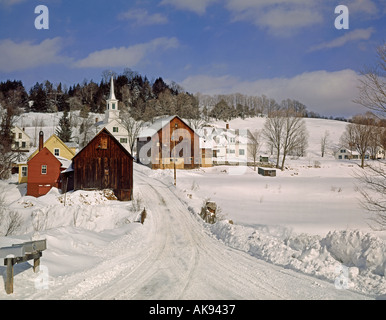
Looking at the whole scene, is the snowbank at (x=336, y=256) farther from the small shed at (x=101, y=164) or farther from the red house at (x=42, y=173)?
the red house at (x=42, y=173)

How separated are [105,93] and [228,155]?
245ft

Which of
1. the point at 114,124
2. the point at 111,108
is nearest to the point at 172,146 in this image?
the point at 114,124

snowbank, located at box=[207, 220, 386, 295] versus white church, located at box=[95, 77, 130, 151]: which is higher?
white church, located at box=[95, 77, 130, 151]

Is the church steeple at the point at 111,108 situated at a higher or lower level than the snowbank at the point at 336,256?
higher

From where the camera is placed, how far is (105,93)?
12369 cm

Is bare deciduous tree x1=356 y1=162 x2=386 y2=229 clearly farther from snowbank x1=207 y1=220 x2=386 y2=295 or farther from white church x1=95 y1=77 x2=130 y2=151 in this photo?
white church x1=95 y1=77 x2=130 y2=151

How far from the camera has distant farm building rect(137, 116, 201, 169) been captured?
49.8m

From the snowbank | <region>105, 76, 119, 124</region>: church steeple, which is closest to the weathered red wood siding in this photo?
<region>105, 76, 119, 124</region>: church steeple

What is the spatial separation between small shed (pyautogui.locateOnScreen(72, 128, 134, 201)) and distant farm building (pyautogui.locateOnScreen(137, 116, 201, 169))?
18.3 meters

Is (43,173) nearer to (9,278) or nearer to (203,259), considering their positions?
(203,259)

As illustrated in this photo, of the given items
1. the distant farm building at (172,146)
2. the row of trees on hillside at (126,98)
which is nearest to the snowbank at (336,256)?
the distant farm building at (172,146)

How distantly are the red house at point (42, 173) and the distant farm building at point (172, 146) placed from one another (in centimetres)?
1625

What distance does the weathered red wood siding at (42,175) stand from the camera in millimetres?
36156

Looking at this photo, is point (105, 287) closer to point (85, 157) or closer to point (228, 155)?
point (85, 157)
